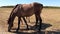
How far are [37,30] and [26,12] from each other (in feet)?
3.64

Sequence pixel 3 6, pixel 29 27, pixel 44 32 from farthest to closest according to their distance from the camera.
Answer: pixel 3 6 → pixel 29 27 → pixel 44 32

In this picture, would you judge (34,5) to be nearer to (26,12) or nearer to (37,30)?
(26,12)

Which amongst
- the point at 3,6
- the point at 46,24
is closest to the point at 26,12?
the point at 46,24

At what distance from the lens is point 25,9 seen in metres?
10.8

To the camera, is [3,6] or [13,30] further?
[3,6]

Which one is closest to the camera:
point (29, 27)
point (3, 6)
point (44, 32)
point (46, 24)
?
point (44, 32)

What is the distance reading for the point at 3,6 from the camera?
22.1 m

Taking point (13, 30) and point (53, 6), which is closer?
point (13, 30)

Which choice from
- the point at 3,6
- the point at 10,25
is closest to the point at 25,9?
the point at 10,25

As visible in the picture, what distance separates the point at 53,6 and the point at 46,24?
10670 millimetres

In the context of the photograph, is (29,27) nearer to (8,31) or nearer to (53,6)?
(8,31)

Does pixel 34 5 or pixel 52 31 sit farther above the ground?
pixel 34 5

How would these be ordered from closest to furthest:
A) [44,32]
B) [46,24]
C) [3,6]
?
[44,32] < [46,24] < [3,6]

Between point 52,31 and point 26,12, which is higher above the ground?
point 26,12
